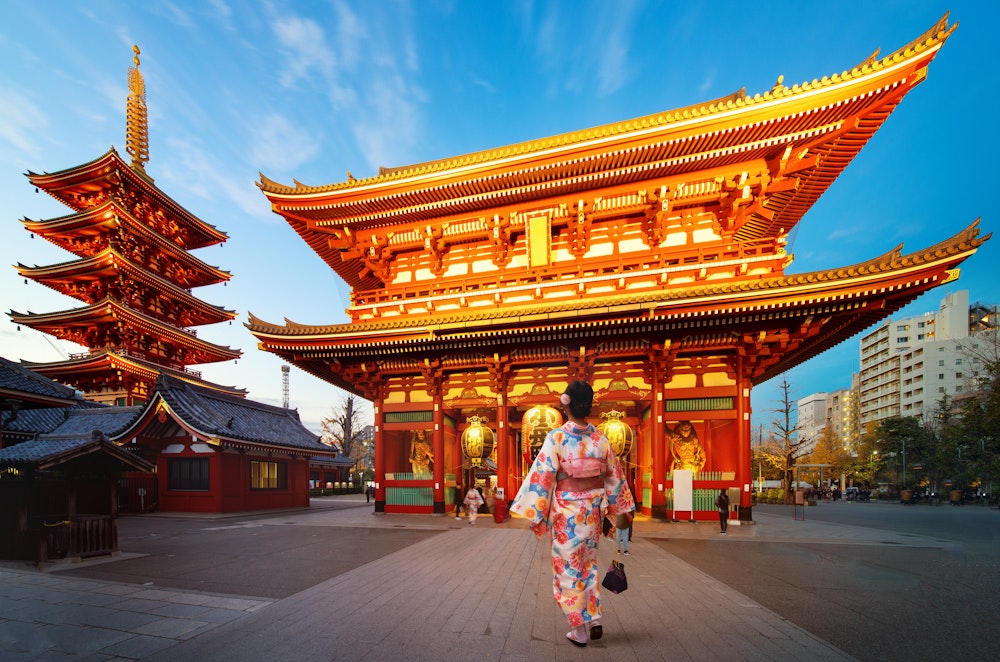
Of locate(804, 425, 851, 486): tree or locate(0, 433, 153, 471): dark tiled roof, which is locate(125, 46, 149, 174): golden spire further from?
locate(804, 425, 851, 486): tree

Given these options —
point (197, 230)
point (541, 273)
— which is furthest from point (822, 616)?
point (197, 230)

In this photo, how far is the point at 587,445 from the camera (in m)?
4.38

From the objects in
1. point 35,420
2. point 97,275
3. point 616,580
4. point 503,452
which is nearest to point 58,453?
point 616,580

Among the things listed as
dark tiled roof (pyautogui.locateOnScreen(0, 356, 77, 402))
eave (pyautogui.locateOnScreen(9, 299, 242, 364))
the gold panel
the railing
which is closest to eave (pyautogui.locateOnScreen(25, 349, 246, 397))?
eave (pyautogui.locateOnScreen(9, 299, 242, 364))

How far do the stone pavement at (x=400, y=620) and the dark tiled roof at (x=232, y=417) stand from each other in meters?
10.7

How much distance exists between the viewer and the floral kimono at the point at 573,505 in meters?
4.14

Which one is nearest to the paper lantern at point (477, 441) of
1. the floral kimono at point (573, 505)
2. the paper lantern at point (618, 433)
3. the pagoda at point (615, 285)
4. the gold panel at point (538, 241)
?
the pagoda at point (615, 285)

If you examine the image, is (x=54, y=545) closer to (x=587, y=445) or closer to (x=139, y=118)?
(x=587, y=445)

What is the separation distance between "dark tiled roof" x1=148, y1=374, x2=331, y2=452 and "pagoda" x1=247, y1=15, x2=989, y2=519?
5197mm

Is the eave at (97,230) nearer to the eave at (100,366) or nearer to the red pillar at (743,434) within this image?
the eave at (100,366)

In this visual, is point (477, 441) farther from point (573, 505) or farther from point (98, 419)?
point (98, 419)

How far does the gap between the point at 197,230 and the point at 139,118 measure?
283 inches

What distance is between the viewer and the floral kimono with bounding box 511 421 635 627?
13.6 feet

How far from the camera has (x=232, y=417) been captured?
66.7 ft
